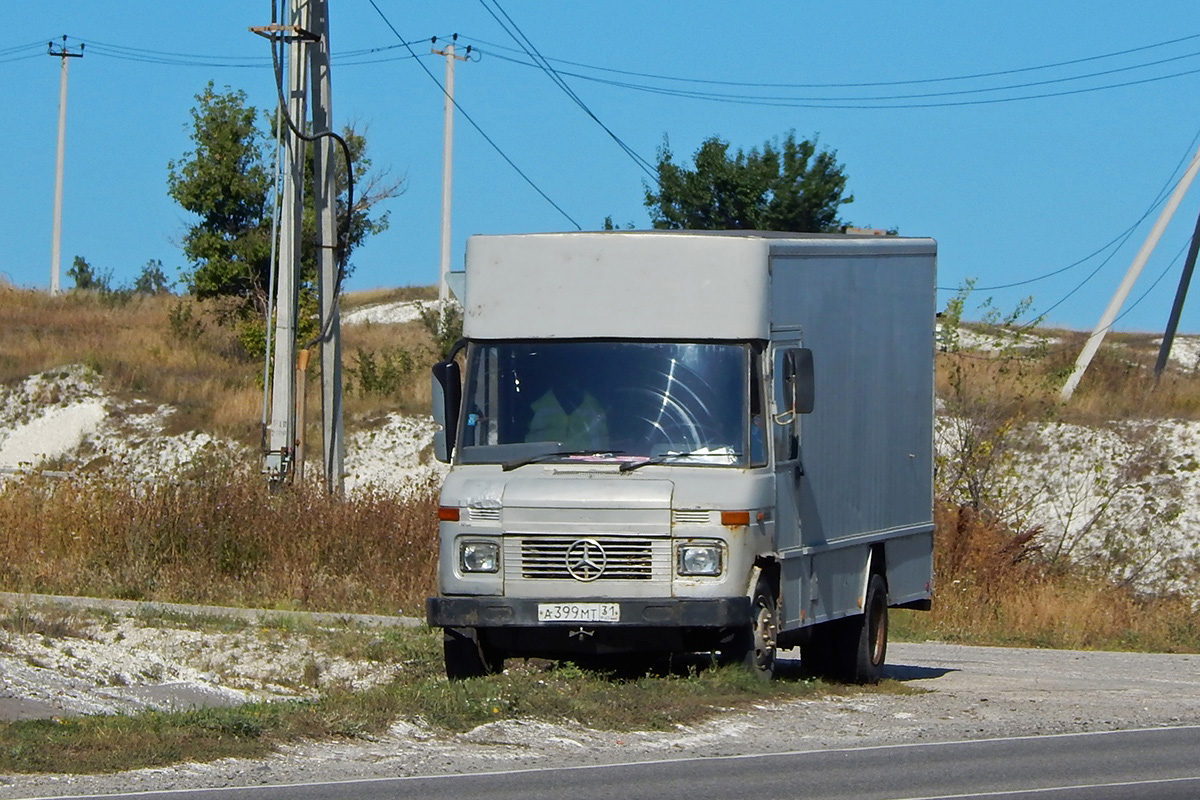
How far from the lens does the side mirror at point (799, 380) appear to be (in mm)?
11383

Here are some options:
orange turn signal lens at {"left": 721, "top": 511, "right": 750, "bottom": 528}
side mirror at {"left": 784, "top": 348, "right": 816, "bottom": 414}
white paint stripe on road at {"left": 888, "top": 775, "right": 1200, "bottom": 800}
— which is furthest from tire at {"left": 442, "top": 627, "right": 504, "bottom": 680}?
white paint stripe on road at {"left": 888, "top": 775, "right": 1200, "bottom": 800}

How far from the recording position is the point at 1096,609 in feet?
70.9

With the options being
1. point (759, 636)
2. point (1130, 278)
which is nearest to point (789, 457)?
point (759, 636)

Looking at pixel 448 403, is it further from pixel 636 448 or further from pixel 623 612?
pixel 623 612

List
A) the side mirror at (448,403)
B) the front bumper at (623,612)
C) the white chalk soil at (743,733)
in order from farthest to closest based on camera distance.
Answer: the side mirror at (448,403) < the front bumper at (623,612) < the white chalk soil at (743,733)

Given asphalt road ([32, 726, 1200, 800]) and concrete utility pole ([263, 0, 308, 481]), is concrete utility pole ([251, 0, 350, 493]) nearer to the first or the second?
concrete utility pole ([263, 0, 308, 481])

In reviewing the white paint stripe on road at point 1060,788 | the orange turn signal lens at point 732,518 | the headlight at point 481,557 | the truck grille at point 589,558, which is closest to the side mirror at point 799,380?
the orange turn signal lens at point 732,518

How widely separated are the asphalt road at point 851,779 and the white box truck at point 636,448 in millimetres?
1758

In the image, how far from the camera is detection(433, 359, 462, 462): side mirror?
12.0 metres

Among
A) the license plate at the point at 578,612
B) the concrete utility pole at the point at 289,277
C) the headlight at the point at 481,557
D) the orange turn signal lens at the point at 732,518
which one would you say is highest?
the concrete utility pole at the point at 289,277

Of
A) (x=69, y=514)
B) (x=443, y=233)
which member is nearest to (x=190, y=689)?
(x=69, y=514)

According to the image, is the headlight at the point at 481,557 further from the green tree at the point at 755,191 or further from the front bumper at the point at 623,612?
the green tree at the point at 755,191

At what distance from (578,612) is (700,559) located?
33.4 inches

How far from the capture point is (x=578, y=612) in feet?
36.5
